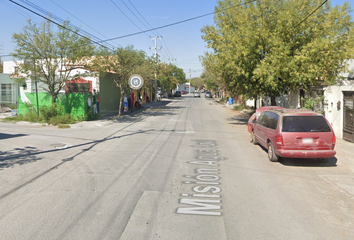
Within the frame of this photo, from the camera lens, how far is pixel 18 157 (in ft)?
31.5

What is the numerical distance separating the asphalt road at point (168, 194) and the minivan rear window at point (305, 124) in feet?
3.62

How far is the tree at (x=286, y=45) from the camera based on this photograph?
1435 centimetres

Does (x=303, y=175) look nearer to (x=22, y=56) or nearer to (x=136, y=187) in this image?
(x=136, y=187)

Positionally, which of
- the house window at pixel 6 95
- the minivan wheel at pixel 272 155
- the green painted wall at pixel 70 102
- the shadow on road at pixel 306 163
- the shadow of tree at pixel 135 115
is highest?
the house window at pixel 6 95

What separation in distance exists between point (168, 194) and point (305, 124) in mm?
4797

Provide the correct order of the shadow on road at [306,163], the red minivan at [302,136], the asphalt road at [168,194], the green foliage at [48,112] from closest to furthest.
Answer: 1. the asphalt road at [168,194]
2. the red minivan at [302,136]
3. the shadow on road at [306,163]
4. the green foliage at [48,112]

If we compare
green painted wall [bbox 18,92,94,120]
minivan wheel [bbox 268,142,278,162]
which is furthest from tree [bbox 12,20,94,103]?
minivan wheel [bbox 268,142,278,162]

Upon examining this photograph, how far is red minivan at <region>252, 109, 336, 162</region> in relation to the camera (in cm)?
859

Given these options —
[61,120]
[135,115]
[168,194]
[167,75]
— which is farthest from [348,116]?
[167,75]

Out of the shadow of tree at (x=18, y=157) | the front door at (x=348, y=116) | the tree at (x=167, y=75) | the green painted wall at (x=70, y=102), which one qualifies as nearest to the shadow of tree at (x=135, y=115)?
the green painted wall at (x=70, y=102)

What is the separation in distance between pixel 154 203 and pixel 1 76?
2599 cm

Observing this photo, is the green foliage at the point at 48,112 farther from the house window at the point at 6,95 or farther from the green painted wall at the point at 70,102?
the house window at the point at 6,95

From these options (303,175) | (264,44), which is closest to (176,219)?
(303,175)

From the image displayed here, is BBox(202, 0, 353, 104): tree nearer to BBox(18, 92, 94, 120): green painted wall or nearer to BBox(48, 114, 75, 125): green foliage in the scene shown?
BBox(18, 92, 94, 120): green painted wall
